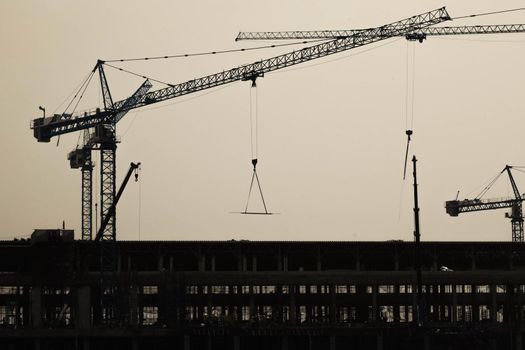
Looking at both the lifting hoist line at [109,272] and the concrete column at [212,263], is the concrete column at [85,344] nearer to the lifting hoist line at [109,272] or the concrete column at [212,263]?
the lifting hoist line at [109,272]

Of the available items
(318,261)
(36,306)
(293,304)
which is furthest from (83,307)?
(318,261)

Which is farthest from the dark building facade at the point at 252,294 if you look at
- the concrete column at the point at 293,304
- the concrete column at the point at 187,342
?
the concrete column at the point at 293,304

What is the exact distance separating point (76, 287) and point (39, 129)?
2990 centimetres

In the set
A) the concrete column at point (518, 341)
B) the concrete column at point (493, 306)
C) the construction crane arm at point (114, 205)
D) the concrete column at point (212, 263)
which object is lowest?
the concrete column at point (518, 341)

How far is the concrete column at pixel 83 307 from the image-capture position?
543 feet

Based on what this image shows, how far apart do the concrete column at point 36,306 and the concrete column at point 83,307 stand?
4.71 meters

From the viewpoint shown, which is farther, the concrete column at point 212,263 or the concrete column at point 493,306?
the concrete column at point 212,263

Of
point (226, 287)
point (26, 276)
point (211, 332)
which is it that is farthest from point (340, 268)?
point (26, 276)

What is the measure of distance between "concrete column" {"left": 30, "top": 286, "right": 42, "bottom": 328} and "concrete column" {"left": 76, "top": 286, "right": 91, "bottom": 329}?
4.71 m

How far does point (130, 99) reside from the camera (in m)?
188

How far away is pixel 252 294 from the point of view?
177m

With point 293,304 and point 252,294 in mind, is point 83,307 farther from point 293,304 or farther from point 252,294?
point 293,304

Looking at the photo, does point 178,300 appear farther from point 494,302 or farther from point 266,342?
point 494,302

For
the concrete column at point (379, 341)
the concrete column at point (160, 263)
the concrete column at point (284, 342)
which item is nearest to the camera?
the concrete column at point (379, 341)
